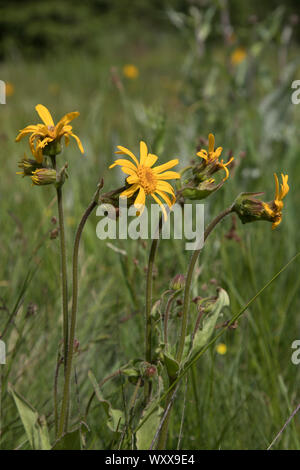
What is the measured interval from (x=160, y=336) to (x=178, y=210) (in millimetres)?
460

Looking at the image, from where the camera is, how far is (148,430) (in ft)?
2.72

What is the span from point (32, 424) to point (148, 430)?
0.63 ft

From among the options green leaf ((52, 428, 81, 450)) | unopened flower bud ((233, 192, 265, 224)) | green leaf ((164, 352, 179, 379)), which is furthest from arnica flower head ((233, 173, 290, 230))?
green leaf ((52, 428, 81, 450))

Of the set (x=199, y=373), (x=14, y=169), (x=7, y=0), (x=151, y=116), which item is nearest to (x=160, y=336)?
(x=199, y=373)

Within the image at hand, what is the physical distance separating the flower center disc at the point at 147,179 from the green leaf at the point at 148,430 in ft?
1.13

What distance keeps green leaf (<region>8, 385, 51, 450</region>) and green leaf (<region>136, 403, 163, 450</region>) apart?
0.15 m

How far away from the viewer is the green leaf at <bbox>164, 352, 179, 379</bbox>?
2.58ft

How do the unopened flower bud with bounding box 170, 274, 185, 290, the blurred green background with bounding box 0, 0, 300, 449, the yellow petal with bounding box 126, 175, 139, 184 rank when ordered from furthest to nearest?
the blurred green background with bounding box 0, 0, 300, 449 < the unopened flower bud with bounding box 170, 274, 185, 290 < the yellow petal with bounding box 126, 175, 139, 184

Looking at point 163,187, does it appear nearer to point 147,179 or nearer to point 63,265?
point 147,179

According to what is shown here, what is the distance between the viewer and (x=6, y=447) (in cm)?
96

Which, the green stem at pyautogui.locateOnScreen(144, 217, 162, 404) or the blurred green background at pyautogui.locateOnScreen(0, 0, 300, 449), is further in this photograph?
the blurred green background at pyautogui.locateOnScreen(0, 0, 300, 449)

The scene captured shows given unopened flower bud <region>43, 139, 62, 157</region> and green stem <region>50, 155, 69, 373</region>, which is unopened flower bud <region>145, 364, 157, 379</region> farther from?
unopened flower bud <region>43, 139, 62, 157</region>

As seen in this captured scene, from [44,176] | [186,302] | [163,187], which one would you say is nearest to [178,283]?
[186,302]

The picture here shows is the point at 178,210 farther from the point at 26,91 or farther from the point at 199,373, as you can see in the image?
the point at 26,91
